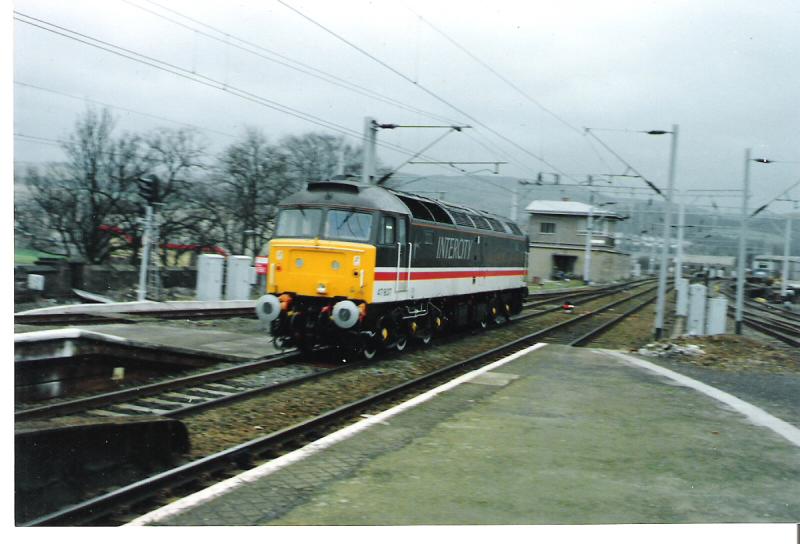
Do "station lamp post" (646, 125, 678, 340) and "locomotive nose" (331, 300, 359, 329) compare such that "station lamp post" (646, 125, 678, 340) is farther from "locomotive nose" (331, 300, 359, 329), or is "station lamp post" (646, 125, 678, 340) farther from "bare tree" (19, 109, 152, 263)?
"bare tree" (19, 109, 152, 263)

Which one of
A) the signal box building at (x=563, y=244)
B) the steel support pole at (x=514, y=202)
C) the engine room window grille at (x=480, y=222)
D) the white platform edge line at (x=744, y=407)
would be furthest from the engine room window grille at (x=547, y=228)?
the white platform edge line at (x=744, y=407)

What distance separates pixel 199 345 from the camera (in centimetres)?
1297

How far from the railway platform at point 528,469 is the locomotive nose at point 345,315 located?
319 centimetres

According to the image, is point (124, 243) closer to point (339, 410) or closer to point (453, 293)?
point (453, 293)

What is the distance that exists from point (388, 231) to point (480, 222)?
662 cm

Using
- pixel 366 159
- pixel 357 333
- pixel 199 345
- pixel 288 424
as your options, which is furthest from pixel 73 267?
pixel 366 159

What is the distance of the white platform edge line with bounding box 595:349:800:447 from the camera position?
302 inches

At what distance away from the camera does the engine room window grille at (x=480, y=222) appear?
18.6 metres

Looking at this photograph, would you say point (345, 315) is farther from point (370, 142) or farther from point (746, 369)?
point (370, 142)

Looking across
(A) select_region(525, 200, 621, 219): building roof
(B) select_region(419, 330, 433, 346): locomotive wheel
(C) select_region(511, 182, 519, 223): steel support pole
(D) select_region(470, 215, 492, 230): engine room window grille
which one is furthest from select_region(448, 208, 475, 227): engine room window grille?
(A) select_region(525, 200, 621, 219): building roof

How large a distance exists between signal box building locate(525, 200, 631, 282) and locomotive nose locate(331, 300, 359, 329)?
54.3 meters

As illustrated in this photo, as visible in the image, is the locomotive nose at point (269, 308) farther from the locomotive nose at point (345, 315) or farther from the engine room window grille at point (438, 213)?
the engine room window grille at point (438, 213)

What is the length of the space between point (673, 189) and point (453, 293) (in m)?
8.26

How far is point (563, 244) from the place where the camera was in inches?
2621
